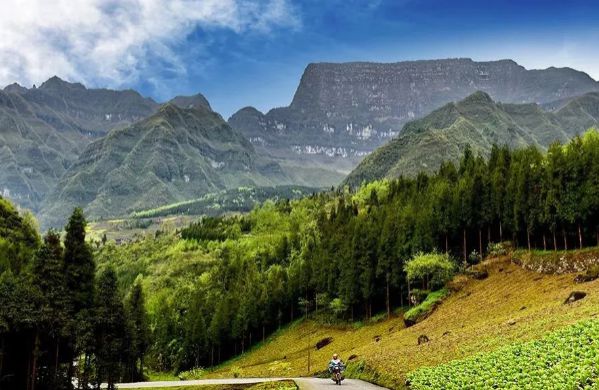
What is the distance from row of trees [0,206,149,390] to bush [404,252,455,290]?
5214 cm

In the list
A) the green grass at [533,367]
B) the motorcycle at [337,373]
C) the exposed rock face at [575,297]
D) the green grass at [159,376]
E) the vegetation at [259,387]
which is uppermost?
the exposed rock face at [575,297]

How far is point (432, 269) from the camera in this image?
97.1 m

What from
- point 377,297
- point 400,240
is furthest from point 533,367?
point 377,297

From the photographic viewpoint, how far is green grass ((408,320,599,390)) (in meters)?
25.0

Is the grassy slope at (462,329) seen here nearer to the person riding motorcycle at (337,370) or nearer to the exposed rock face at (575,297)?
the exposed rock face at (575,297)

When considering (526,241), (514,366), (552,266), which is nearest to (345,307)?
(526,241)

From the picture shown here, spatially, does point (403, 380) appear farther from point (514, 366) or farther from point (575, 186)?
point (575, 186)

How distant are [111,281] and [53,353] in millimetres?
10567

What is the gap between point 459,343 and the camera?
159 ft

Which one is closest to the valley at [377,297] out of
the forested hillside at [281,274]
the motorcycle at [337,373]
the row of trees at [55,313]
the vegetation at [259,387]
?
the row of trees at [55,313]

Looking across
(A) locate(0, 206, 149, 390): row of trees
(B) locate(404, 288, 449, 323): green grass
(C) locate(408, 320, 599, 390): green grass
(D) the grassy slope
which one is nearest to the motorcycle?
(D) the grassy slope

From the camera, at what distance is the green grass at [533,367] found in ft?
82.0

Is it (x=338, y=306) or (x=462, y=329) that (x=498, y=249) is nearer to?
(x=338, y=306)

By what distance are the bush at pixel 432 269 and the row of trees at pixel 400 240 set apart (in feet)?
19.8
